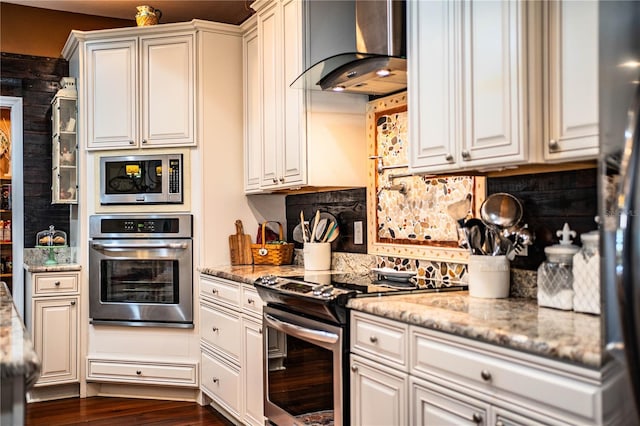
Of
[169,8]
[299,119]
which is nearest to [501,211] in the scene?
[299,119]

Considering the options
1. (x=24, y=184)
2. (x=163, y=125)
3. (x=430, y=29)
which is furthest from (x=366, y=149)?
(x=24, y=184)

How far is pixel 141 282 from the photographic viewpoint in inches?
160

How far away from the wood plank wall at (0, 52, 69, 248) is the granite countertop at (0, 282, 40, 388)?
9.79ft

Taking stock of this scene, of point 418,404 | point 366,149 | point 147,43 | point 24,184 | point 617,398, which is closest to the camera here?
point 617,398

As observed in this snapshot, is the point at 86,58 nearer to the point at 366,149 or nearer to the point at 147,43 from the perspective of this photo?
the point at 147,43

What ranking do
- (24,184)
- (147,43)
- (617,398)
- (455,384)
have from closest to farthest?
(617,398) → (455,384) → (147,43) → (24,184)

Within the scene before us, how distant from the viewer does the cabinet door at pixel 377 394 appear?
6.84ft

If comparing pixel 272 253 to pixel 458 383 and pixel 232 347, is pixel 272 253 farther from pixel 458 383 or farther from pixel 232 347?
pixel 458 383

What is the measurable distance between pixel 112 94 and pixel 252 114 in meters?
0.96

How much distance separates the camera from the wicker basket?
3.95 meters

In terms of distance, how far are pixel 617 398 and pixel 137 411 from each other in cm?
312

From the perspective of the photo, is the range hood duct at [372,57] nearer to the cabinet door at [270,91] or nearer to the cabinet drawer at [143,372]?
the cabinet door at [270,91]

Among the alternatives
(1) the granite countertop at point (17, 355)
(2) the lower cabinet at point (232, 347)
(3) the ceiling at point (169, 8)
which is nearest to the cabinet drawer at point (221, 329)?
(2) the lower cabinet at point (232, 347)

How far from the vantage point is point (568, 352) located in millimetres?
1459
